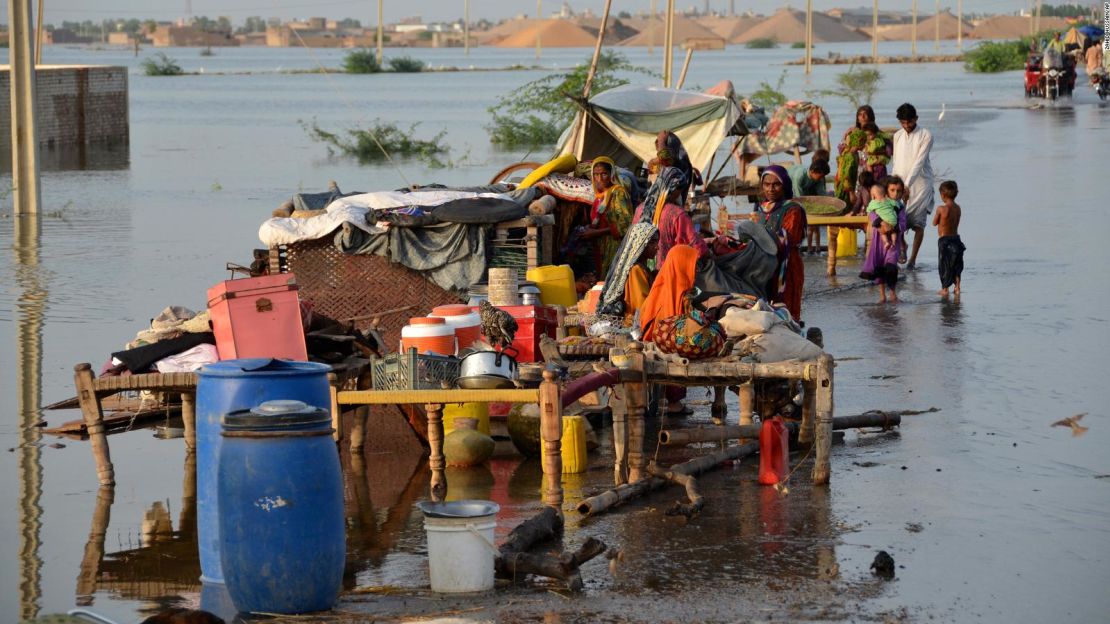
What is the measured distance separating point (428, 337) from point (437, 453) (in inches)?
38.1

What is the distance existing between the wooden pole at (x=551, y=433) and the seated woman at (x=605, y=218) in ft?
17.4

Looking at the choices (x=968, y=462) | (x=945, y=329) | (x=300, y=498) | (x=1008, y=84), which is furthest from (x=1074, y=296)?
(x=1008, y=84)

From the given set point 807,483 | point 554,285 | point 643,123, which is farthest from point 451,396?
point 643,123

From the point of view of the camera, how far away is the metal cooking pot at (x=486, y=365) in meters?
7.30

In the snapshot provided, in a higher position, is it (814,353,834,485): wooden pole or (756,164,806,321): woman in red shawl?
(756,164,806,321): woman in red shawl

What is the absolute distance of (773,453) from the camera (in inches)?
295

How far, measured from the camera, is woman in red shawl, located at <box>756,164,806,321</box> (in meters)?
9.99

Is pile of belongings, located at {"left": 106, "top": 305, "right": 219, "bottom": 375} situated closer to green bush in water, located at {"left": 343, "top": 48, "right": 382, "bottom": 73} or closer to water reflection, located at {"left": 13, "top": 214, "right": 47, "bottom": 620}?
water reflection, located at {"left": 13, "top": 214, "right": 47, "bottom": 620}

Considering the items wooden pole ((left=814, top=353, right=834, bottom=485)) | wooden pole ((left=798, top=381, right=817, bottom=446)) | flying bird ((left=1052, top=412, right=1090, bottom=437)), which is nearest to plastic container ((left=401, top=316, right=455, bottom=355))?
wooden pole ((left=798, top=381, right=817, bottom=446))

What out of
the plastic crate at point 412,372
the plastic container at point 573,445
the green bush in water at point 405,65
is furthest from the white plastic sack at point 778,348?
the green bush in water at point 405,65

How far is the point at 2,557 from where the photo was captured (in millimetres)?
6824

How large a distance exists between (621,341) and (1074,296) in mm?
6850

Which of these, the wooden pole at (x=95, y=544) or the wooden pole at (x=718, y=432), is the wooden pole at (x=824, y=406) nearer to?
the wooden pole at (x=718, y=432)

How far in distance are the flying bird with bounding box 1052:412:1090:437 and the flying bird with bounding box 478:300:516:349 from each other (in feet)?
9.96
